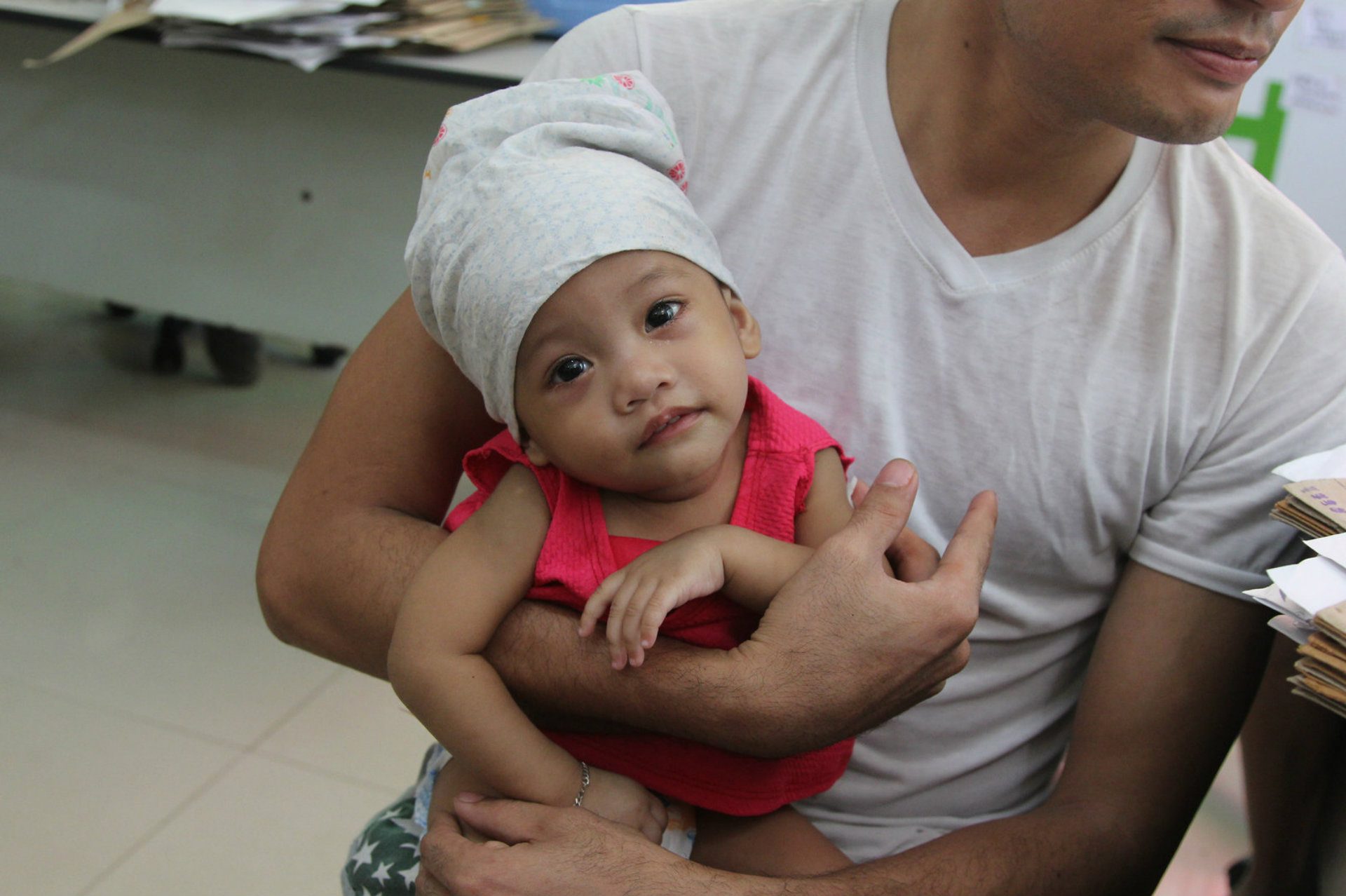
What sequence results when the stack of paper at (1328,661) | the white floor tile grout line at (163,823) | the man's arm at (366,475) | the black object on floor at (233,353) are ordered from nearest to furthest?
the stack of paper at (1328,661)
the man's arm at (366,475)
the white floor tile grout line at (163,823)
the black object on floor at (233,353)

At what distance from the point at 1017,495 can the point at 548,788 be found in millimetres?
501

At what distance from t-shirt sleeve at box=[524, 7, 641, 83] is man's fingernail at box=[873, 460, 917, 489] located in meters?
0.47

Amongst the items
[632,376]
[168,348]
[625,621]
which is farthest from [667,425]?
[168,348]

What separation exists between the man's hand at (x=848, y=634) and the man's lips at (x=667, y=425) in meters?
0.15

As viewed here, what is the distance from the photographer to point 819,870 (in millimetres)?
1157

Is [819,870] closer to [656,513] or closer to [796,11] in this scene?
[656,513]

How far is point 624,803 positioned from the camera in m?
1.11

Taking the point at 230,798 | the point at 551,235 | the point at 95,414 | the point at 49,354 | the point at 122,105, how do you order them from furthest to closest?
the point at 49,354
the point at 95,414
the point at 122,105
the point at 230,798
the point at 551,235

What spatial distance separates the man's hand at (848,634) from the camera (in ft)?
3.44

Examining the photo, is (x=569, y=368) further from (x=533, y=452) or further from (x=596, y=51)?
(x=596, y=51)

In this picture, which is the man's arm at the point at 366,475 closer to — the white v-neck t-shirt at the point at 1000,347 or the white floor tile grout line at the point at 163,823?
the white v-neck t-shirt at the point at 1000,347

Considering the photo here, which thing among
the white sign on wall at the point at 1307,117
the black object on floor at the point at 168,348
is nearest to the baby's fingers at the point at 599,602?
the white sign on wall at the point at 1307,117

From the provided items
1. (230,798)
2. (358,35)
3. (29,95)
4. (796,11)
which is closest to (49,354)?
(29,95)

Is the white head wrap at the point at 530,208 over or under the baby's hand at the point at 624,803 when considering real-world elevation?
Answer: over
